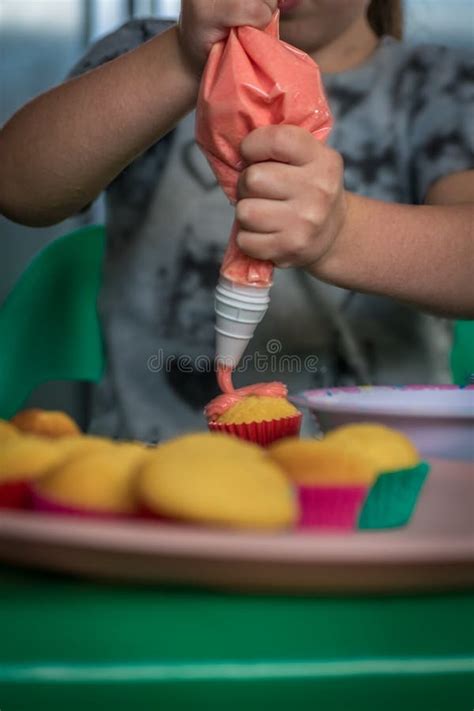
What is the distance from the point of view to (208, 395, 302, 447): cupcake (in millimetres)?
434

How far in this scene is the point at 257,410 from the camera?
44 cm

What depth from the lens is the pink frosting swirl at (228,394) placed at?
462 mm

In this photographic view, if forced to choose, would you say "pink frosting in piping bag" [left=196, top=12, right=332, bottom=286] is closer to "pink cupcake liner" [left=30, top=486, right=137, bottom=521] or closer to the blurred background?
"pink cupcake liner" [left=30, top=486, right=137, bottom=521]

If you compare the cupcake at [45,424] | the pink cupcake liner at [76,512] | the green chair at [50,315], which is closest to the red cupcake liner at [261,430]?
the cupcake at [45,424]

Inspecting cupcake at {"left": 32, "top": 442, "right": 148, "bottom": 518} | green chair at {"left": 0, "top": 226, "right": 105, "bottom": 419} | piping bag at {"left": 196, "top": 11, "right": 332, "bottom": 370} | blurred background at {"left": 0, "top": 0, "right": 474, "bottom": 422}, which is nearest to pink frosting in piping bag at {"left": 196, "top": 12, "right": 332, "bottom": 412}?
piping bag at {"left": 196, "top": 11, "right": 332, "bottom": 370}

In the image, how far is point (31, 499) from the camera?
0.24 m

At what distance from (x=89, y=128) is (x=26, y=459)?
536 mm

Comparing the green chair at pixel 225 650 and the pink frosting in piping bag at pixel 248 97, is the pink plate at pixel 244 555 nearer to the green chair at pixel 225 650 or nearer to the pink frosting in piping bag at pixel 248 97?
the green chair at pixel 225 650

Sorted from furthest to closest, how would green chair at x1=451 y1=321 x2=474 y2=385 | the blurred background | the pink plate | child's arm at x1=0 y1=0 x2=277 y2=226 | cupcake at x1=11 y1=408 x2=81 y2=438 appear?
1. the blurred background
2. green chair at x1=451 y1=321 x2=474 y2=385
3. child's arm at x1=0 y1=0 x2=277 y2=226
4. cupcake at x1=11 y1=408 x2=81 y2=438
5. the pink plate

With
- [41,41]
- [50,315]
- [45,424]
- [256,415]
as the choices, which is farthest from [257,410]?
[41,41]

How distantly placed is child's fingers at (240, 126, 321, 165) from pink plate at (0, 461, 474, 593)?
301 mm

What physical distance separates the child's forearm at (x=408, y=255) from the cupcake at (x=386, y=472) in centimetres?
36

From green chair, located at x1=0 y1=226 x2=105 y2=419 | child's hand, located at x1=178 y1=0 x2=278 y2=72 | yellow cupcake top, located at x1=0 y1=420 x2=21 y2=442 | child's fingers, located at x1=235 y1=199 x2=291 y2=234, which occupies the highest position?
child's hand, located at x1=178 y1=0 x2=278 y2=72

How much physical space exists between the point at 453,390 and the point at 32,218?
0.50 meters
